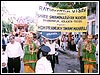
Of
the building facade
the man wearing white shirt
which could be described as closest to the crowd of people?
the man wearing white shirt

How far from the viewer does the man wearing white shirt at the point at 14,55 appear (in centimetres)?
532

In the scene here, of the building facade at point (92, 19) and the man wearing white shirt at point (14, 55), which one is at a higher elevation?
the building facade at point (92, 19)

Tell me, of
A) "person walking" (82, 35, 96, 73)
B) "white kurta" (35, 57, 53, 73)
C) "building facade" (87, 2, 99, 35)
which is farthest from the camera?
"person walking" (82, 35, 96, 73)

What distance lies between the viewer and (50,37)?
17.7 ft

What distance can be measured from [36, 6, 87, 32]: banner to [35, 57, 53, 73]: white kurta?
0.56 metres

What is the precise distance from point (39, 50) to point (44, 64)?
1.03 feet

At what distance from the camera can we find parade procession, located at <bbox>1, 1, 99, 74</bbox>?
5305 mm

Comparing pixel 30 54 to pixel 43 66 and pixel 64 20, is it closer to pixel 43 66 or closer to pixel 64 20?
pixel 43 66

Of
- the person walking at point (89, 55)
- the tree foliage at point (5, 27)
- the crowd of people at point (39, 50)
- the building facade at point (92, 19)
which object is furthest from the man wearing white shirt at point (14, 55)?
the building facade at point (92, 19)

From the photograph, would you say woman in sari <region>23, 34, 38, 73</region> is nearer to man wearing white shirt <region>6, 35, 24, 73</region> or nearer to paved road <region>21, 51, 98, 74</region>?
man wearing white shirt <region>6, 35, 24, 73</region>

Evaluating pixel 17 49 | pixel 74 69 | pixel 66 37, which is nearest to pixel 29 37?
pixel 17 49

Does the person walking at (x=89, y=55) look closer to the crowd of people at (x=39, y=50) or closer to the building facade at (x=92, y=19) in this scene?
the crowd of people at (x=39, y=50)

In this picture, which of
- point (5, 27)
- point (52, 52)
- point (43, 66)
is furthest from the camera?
point (52, 52)

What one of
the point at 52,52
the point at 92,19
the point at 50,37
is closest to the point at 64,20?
the point at 50,37
